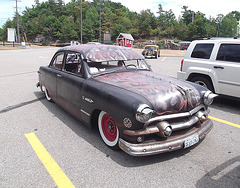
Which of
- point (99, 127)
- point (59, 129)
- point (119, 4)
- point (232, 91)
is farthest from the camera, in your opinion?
point (119, 4)

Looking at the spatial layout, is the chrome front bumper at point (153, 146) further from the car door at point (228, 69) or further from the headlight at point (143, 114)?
the car door at point (228, 69)

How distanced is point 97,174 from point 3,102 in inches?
170

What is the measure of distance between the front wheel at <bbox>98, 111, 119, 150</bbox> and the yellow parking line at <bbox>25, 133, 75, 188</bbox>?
A: 2.80 ft

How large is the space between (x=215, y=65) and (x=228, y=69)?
36 cm

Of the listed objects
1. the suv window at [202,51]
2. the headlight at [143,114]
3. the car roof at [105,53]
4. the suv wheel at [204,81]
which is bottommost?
the headlight at [143,114]

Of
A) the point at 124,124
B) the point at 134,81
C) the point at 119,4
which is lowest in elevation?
the point at 124,124

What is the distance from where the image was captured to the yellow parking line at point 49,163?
2.57 metres

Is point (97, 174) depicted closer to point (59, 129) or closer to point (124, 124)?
point (124, 124)

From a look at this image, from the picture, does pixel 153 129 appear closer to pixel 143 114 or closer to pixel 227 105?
pixel 143 114

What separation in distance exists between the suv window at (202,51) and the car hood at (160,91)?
2.72m

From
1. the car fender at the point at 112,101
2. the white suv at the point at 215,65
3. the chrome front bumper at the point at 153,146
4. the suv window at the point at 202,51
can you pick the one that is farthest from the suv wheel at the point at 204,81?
the car fender at the point at 112,101

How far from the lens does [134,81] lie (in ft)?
11.6

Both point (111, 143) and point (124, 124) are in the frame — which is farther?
point (111, 143)

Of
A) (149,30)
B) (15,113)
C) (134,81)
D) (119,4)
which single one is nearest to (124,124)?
(134,81)
